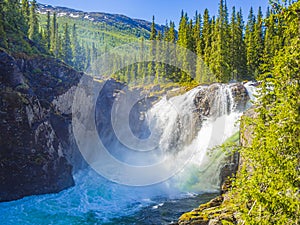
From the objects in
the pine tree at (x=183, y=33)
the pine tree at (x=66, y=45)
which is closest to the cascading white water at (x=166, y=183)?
the pine tree at (x=183, y=33)

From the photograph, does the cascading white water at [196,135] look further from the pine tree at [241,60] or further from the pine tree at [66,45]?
the pine tree at [66,45]

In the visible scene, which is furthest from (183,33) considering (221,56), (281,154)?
(281,154)

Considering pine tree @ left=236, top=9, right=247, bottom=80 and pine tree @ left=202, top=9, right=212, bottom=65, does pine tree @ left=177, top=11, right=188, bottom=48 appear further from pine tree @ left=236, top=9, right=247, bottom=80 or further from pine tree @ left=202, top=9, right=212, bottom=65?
pine tree @ left=236, top=9, right=247, bottom=80

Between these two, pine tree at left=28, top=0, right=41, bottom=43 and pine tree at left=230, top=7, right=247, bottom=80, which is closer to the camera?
pine tree at left=230, top=7, right=247, bottom=80

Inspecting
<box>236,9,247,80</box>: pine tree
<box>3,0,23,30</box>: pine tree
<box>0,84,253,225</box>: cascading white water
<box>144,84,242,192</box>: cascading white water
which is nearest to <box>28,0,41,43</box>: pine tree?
<box>3,0,23,30</box>: pine tree

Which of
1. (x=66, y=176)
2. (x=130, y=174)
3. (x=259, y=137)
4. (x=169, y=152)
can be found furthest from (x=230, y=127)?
(x=259, y=137)

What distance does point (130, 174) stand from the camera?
1147 inches

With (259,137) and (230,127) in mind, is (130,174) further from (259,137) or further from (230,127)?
(259,137)

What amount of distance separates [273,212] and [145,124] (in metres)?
33.5

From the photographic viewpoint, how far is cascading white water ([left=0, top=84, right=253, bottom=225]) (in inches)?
732

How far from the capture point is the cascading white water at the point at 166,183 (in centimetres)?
1859

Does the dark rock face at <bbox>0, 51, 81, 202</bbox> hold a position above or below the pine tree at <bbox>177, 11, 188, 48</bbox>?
below

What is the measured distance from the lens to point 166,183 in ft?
84.1

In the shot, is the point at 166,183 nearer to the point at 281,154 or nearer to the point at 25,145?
the point at 25,145
